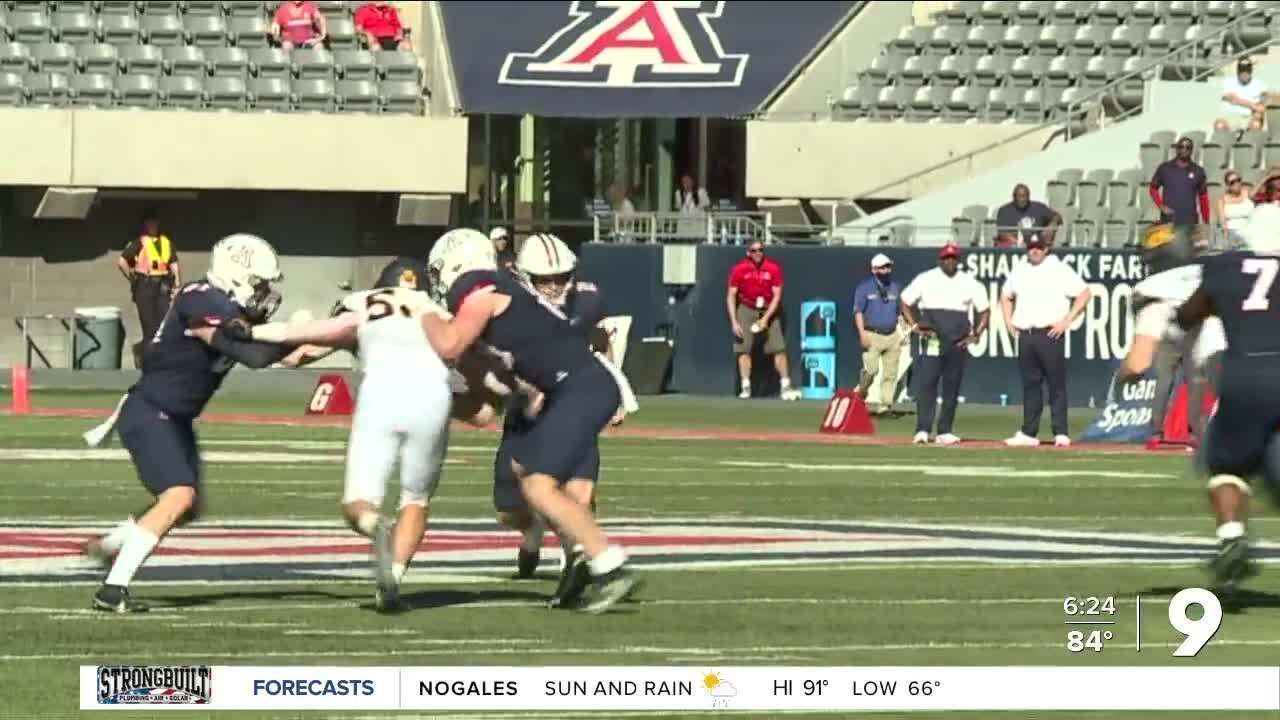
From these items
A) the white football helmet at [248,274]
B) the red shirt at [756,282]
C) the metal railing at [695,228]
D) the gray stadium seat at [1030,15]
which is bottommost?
the red shirt at [756,282]

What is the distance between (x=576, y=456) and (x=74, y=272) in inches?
1122

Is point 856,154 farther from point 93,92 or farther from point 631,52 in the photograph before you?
point 93,92

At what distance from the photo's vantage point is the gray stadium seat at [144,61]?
40.7 metres

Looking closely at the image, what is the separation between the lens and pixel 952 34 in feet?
134

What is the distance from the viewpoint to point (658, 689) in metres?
10.2

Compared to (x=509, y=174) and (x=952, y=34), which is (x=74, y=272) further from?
(x=952, y=34)

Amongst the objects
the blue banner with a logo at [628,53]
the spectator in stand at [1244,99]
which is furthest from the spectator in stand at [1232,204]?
the blue banner with a logo at [628,53]

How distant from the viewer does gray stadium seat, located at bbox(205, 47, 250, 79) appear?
134ft

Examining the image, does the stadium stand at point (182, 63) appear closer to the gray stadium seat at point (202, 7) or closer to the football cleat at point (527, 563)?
the gray stadium seat at point (202, 7)

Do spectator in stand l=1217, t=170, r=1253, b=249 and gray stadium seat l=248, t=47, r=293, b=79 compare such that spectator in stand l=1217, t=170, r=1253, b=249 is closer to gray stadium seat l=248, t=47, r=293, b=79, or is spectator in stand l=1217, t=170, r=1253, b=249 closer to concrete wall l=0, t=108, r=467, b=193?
concrete wall l=0, t=108, r=467, b=193

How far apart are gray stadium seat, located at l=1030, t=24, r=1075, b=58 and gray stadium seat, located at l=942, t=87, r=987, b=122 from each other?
112 cm

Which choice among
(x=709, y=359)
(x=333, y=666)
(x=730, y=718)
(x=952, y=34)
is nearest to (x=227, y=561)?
(x=333, y=666)

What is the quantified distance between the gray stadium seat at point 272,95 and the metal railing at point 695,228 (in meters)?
5.59

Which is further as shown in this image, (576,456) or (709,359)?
(709,359)
